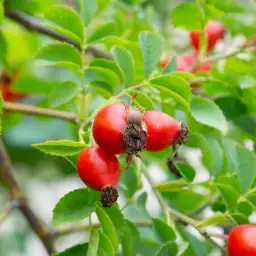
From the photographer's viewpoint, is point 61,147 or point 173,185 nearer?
point 61,147

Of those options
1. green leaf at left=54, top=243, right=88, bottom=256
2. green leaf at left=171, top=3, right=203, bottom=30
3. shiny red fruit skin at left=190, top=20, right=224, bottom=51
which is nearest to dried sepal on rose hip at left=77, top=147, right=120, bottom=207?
green leaf at left=54, top=243, right=88, bottom=256

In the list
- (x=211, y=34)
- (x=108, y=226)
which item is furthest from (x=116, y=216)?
(x=211, y=34)

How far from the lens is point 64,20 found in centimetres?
122

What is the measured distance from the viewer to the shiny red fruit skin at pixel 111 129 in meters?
0.97

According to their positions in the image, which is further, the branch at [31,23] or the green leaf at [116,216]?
the branch at [31,23]

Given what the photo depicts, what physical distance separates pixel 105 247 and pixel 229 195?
0.89 ft

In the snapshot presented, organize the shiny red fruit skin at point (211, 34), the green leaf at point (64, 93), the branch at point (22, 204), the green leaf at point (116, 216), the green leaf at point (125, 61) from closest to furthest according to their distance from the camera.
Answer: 1. the green leaf at point (116, 216)
2. the green leaf at point (125, 61)
3. the green leaf at point (64, 93)
4. the branch at point (22, 204)
5. the shiny red fruit skin at point (211, 34)

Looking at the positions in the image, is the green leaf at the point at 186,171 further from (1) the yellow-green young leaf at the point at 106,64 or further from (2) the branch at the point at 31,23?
(2) the branch at the point at 31,23

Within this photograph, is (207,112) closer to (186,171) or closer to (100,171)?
(186,171)

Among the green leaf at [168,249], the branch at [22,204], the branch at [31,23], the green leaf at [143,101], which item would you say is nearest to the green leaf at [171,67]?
the green leaf at [143,101]

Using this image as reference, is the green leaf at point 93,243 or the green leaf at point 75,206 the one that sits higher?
the green leaf at point 75,206

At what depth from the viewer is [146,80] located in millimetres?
1181

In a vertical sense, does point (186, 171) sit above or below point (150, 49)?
below

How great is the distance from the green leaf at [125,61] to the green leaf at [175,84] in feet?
0.26
